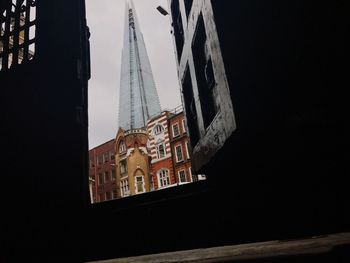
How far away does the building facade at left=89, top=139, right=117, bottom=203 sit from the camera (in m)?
45.6

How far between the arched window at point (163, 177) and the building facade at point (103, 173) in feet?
44.3

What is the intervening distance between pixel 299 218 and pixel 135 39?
6646cm

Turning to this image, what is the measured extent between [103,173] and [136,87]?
67.3 ft

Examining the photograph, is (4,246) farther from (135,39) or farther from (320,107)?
(135,39)

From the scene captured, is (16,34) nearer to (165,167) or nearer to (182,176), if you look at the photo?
(182,176)

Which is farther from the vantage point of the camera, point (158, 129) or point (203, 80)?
point (158, 129)

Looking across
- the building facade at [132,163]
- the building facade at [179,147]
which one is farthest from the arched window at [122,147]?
the building facade at [179,147]

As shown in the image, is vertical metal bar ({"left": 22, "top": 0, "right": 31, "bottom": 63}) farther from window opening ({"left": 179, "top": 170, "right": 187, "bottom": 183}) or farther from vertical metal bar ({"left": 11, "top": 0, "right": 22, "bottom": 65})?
window opening ({"left": 179, "top": 170, "right": 187, "bottom": 183})

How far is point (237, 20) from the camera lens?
12.5 ft

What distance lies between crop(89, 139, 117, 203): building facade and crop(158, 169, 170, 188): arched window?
1349 cm

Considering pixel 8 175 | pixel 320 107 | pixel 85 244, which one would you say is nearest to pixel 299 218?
pixel 320 107

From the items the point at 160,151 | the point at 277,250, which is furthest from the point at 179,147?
the point at 277,250

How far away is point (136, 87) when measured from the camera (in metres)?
57.5

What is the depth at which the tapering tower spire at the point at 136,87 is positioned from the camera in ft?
180
